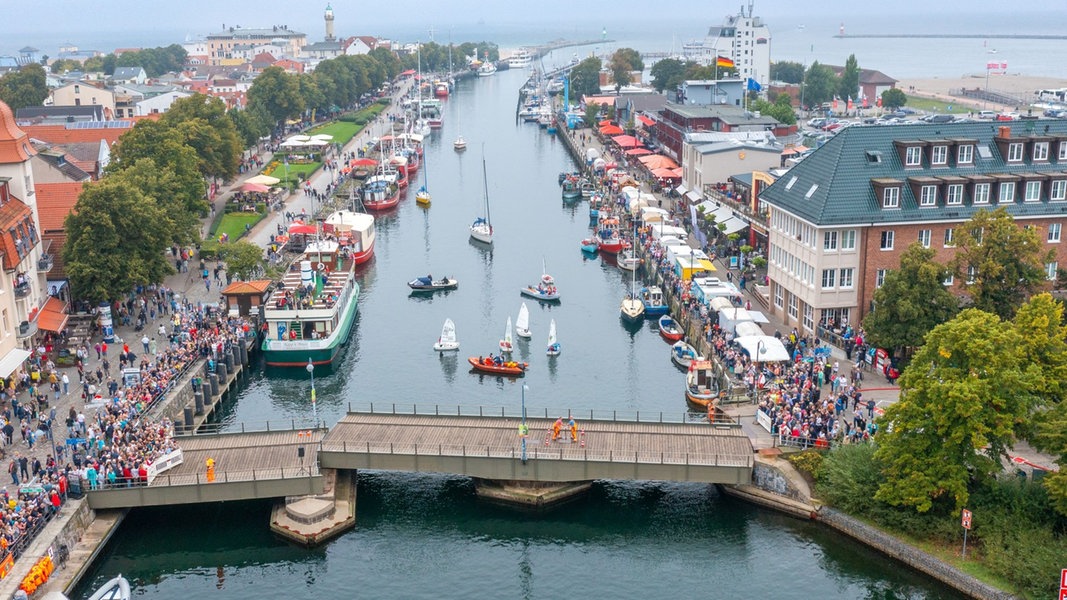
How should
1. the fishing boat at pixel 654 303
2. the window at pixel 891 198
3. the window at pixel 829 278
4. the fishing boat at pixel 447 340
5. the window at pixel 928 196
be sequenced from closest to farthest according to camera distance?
the window at pixel 891 198
the window at pixel 928 196
the window at pixel 829 278
the fishing boat at pixel 447 340
the fishing boat at pixel 654 303

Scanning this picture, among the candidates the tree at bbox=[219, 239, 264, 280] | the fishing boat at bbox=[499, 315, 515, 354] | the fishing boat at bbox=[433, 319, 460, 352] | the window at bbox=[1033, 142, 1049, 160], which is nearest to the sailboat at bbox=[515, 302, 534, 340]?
the fishing boat at bbox=[499, 315, 515, 354]

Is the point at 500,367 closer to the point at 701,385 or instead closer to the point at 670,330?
the point at 670,330

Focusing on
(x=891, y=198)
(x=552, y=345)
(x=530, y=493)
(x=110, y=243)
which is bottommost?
(x=530, y=493)

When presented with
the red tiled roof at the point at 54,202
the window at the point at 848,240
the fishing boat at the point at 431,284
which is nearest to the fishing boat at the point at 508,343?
the fishing boat at the point at 431,284

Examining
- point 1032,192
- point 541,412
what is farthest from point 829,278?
point 541,412

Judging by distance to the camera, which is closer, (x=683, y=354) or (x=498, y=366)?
(x=498, y=366)

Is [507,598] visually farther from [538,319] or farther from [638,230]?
[638,230]

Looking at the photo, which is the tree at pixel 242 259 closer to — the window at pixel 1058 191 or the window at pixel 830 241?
the window at pixel 830 241
